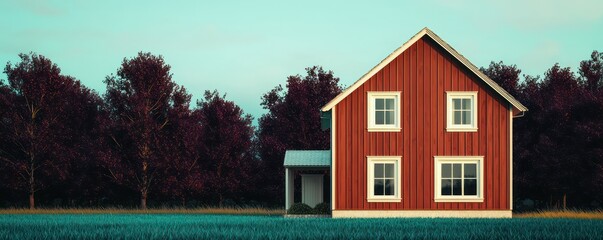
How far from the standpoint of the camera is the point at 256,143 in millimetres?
57562

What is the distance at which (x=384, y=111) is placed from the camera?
128ft

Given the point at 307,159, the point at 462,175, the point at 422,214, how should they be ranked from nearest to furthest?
the point at 422,214
the point at 462,175
the point at 307,159

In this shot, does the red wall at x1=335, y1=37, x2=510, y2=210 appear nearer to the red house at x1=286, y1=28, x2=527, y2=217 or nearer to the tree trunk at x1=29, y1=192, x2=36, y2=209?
the red house at x1=286, y1=28, x2=527, y2=217

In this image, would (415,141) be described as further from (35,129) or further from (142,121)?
(35,129)

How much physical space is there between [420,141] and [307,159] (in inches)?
296

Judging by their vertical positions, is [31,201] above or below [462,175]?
below

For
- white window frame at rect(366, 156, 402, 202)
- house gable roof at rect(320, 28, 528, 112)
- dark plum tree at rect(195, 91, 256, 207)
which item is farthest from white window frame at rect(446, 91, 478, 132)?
dark plum tree at rect(195, 91, 256, 207)

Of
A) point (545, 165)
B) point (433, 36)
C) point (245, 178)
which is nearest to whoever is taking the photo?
point (433, 36)

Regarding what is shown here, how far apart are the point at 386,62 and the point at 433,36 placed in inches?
90.9

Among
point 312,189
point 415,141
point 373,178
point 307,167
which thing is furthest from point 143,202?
point 415,141

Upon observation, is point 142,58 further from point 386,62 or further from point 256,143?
point 386,62

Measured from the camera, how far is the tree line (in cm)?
5091

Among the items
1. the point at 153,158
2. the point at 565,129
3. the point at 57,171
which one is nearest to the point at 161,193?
the point at 153,158

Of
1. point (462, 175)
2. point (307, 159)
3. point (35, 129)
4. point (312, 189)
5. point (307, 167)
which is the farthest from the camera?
point (35, 129)
